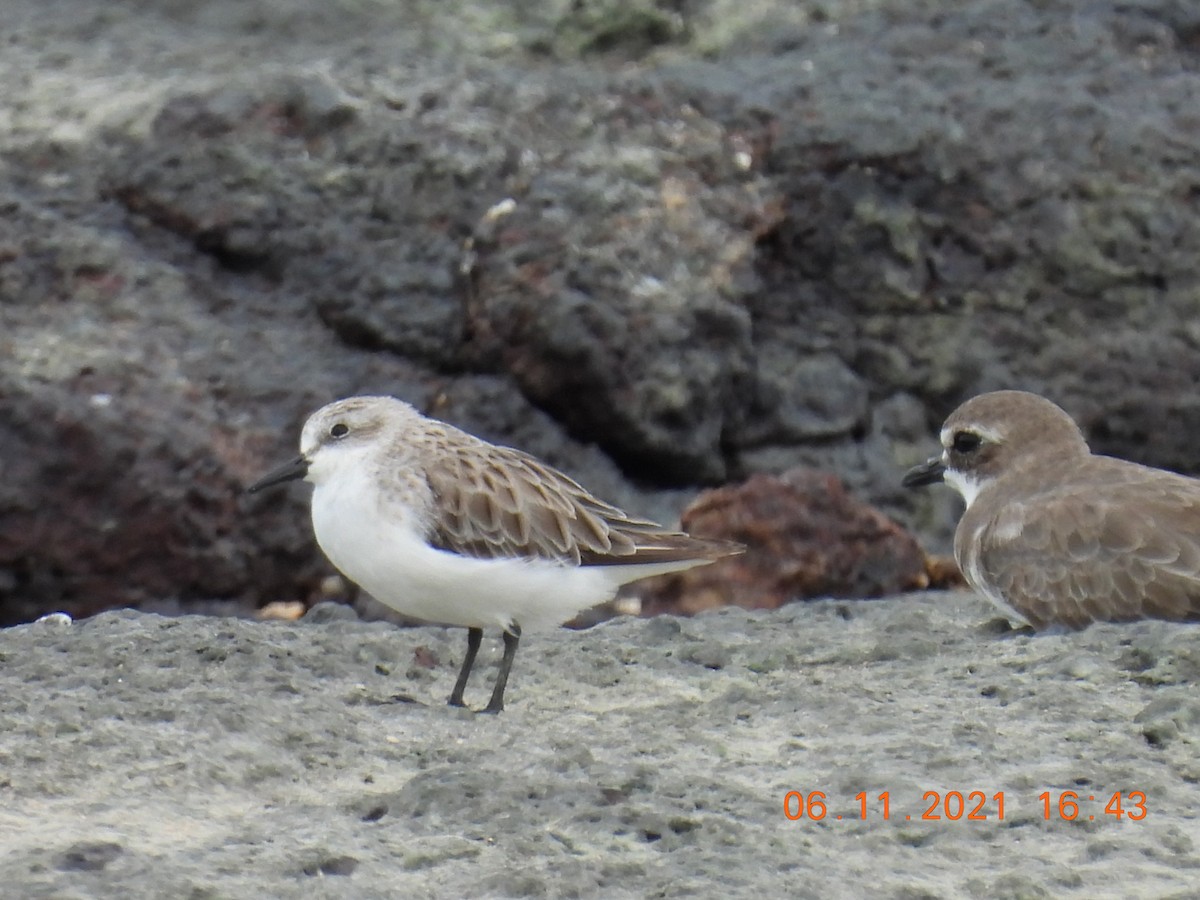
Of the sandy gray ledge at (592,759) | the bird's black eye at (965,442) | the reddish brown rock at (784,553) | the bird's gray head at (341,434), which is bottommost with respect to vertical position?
the sandy gray ledge at (592,759)

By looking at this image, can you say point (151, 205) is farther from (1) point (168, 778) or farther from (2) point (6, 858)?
(2) point (6, 858)

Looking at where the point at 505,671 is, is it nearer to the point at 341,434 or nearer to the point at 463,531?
the point at 463,531

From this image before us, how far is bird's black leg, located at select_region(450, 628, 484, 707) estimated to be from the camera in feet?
20.7

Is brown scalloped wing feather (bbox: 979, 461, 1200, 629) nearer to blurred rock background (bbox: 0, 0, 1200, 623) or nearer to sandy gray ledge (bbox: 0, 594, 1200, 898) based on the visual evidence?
sandy gray ledge (bbox: 0, 594, 1200, 898)

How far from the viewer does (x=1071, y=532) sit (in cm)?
702

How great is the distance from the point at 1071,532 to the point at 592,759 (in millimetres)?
2564

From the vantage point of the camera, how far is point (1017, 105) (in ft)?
32.9

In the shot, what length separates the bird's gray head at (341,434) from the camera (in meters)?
6.81

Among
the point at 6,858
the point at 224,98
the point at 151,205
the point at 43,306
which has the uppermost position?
the point at 224,98

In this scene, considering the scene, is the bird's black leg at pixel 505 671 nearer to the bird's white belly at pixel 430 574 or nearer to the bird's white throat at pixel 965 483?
the bird's white belly at pixel 430 574

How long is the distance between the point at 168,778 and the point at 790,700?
2078 mm

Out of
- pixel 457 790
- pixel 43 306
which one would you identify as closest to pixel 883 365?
pixel 43 306

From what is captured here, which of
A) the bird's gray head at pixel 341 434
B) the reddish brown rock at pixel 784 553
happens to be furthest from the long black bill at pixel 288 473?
the reddish brown rock at pixel 784 553
